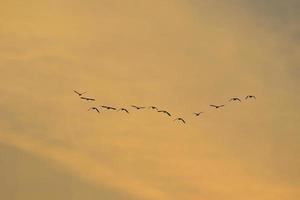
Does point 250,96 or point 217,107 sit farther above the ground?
point 250,96

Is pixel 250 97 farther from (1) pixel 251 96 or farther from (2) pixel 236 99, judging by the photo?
(2) pixel 236 99

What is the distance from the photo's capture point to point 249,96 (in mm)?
82438

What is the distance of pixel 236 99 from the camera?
80.4 metres

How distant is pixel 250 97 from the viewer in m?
83.2

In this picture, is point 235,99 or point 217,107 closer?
point 235,99

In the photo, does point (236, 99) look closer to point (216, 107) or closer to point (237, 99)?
point (237, 99)

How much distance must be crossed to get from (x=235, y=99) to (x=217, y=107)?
30.2ft

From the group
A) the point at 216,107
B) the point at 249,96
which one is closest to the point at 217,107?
the point at 216,107

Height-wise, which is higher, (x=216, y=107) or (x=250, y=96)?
(x=250, y=96)

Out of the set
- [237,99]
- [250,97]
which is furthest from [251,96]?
[237,99]

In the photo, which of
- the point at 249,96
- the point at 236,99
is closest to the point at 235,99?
the point at 236,99

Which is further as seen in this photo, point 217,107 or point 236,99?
point 217,107

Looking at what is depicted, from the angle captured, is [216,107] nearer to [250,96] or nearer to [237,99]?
[237,99]

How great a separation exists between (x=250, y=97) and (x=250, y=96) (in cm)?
91
